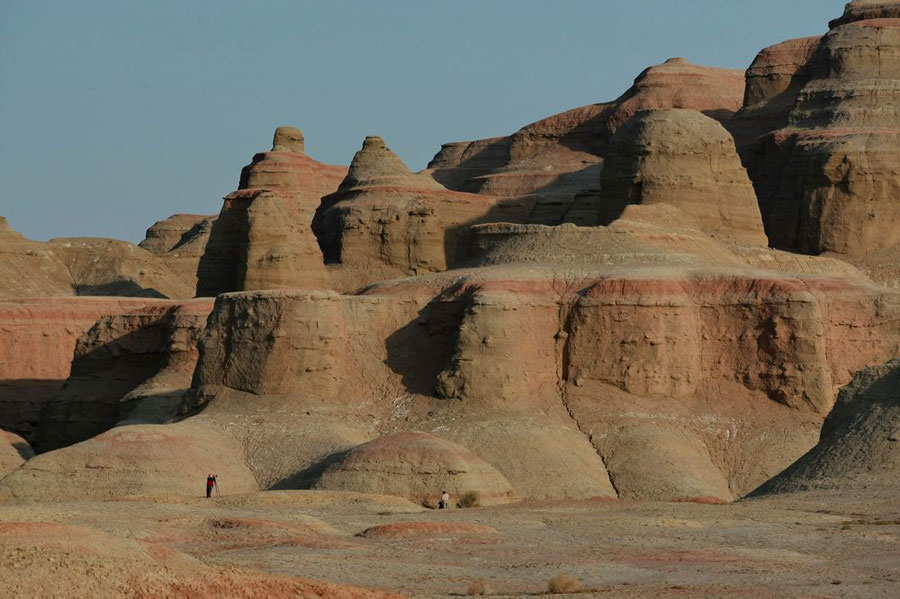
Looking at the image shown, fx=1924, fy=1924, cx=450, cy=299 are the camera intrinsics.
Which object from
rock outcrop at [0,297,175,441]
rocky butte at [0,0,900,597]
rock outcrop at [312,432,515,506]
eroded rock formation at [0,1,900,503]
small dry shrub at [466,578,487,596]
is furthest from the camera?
rock outcrop at [0,297,175,441]

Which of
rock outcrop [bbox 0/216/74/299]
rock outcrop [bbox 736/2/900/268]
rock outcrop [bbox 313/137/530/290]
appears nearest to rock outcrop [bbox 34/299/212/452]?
rock outcrop [bbox 313/137/530/290]

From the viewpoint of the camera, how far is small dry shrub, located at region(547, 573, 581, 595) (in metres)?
29.0

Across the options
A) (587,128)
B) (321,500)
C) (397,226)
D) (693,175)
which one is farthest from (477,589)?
(587,128)

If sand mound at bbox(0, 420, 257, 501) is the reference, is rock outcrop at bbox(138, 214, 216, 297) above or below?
above

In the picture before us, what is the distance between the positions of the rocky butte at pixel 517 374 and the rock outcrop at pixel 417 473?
0.09 metres

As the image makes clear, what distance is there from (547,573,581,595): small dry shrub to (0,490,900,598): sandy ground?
0.72ft

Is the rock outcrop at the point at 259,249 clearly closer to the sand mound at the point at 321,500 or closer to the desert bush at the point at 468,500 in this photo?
the desert bush at the point at 468,500

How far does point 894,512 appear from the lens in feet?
133

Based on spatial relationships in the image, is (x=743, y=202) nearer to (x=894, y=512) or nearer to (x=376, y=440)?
(x=376, y=440)

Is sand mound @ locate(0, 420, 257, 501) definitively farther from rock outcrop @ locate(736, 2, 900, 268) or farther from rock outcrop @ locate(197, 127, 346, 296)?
rock outcrop @ locate(736, 2, 900, 268)

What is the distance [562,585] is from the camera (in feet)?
95.3

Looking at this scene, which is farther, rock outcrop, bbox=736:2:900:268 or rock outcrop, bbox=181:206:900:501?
rock outcrop, bbox=736:2:900:268

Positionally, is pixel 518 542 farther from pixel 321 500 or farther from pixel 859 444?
pixel 859 444

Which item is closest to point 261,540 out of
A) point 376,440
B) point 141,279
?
point 376,440
